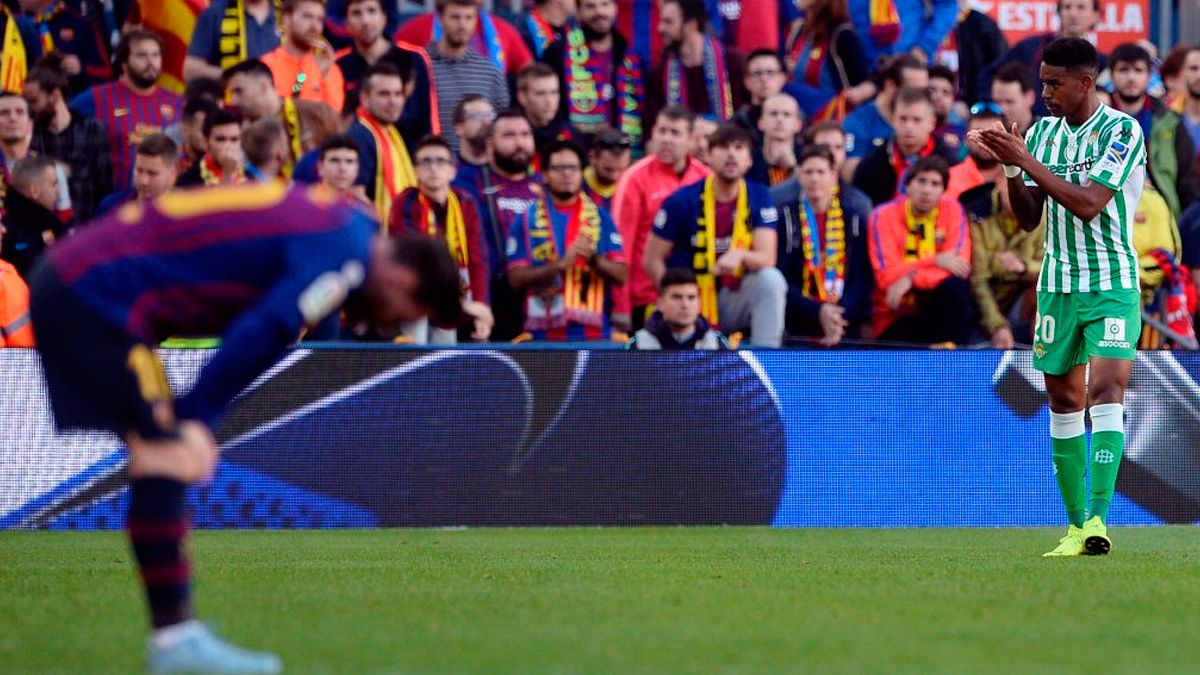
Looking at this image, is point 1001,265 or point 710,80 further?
point 710,80

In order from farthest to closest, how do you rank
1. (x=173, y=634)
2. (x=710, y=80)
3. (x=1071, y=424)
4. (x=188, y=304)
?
(x=710, y=80) < (x=1071, y=424) < (x=188, y=304) < (x=173, y=634)

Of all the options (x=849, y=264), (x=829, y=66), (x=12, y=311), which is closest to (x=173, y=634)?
(x=12, y=311)

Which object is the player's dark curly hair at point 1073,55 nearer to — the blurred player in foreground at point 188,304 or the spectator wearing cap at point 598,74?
the blurred player in foreground at point 188,304

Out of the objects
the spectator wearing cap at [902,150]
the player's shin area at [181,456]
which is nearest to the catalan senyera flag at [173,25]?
the spectator wearing cap at [902,150]

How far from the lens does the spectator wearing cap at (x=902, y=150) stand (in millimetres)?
14672

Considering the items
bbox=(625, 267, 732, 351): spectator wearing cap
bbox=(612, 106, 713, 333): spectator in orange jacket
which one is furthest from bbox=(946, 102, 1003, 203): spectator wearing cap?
bbox=(625, 267, 732, 351): spectator wearing cap

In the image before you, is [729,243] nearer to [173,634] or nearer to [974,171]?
[974,171]

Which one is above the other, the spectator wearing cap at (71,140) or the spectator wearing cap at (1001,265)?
the spectator wearing cap at (71,140)

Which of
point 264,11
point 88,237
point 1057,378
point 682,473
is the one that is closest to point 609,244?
point 682,473

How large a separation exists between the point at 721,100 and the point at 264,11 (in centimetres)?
408

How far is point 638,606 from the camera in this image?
6.84 metres

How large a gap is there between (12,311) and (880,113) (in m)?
7.53

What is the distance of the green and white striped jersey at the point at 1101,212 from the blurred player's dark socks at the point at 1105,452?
0.63 meters

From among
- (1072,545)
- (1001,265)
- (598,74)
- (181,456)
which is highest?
(598,74)
